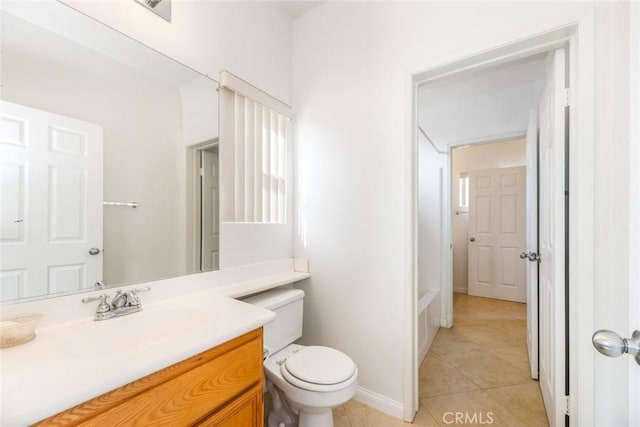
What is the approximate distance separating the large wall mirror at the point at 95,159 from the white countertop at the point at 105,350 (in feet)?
0.58

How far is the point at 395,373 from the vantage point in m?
1.58

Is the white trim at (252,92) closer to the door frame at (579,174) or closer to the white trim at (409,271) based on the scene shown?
the white trim at (409,271)

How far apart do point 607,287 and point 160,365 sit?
136 centimetres

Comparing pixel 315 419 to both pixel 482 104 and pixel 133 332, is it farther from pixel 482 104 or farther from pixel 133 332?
pixel 482 104

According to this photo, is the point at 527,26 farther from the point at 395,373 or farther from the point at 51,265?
the point at 51,265

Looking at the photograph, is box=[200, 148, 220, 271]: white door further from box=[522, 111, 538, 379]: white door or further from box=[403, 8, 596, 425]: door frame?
box=[522, 111, 538, 379]: white door

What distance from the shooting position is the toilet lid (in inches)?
48.0

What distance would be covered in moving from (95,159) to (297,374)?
1279mm

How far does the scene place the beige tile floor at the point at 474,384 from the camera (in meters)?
1.56

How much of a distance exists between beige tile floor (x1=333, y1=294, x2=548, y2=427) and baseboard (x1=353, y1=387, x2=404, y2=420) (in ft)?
0.10

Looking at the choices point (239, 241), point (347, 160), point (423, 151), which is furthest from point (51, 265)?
point (423, 151)

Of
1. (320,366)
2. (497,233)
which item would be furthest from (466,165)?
(320,366)

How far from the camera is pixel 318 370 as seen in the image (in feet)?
4.20

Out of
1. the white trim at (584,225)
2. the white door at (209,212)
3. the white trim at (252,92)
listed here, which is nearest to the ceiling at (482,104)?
the white trim at (584,225)
